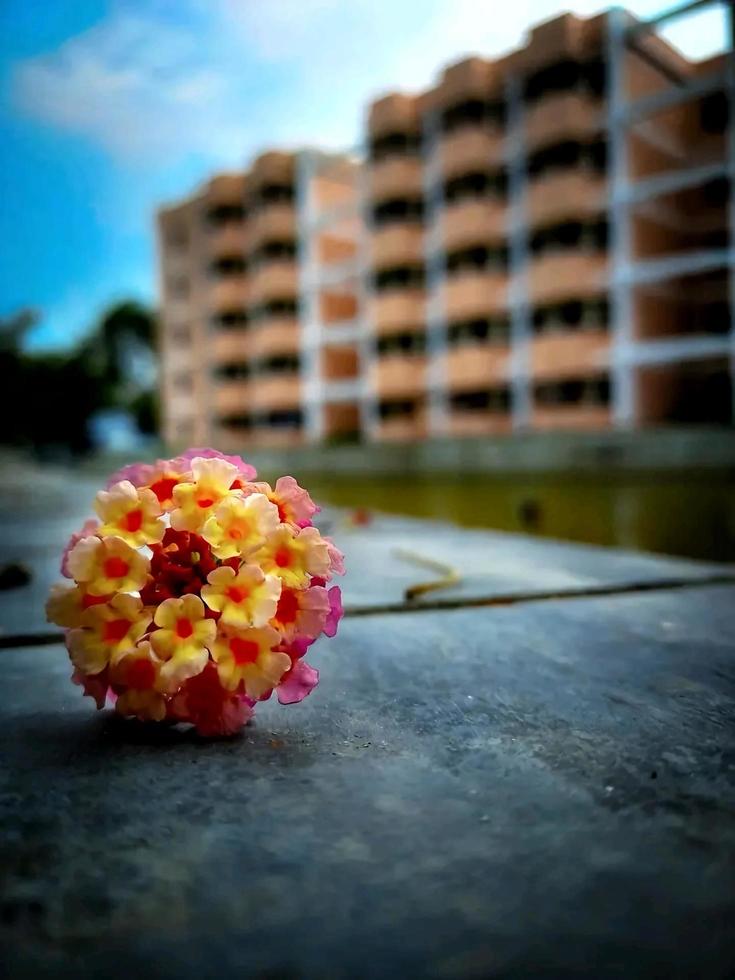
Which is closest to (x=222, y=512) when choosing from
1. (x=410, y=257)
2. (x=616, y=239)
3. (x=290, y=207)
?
(x=616, y=239)

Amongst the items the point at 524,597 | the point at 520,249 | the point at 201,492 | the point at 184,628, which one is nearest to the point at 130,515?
the point at 201,492

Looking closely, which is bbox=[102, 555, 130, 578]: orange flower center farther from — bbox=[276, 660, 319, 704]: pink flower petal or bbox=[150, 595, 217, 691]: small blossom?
bbox=[276, 660, 319, 704]: pink flower petal

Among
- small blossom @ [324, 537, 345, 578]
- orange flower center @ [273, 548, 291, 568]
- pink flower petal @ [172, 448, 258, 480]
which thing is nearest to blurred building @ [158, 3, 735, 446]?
pink flower petal @ [172, 448, 258, 480]

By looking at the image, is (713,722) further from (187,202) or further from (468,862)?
(187,202)

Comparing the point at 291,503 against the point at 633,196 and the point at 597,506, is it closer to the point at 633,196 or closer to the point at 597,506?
the point at 597,506

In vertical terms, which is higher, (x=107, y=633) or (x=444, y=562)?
(x=107, y=633)

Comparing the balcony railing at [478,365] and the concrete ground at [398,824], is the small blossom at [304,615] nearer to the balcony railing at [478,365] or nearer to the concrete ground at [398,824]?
the concrete ground at [398,824]

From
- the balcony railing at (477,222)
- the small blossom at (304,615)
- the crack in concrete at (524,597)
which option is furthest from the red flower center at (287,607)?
the balcony railing at (477,222)

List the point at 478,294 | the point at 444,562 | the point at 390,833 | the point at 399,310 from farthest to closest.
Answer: the point at 399,310, the point at 478,294, the point at 444,562, the point at 390,833
